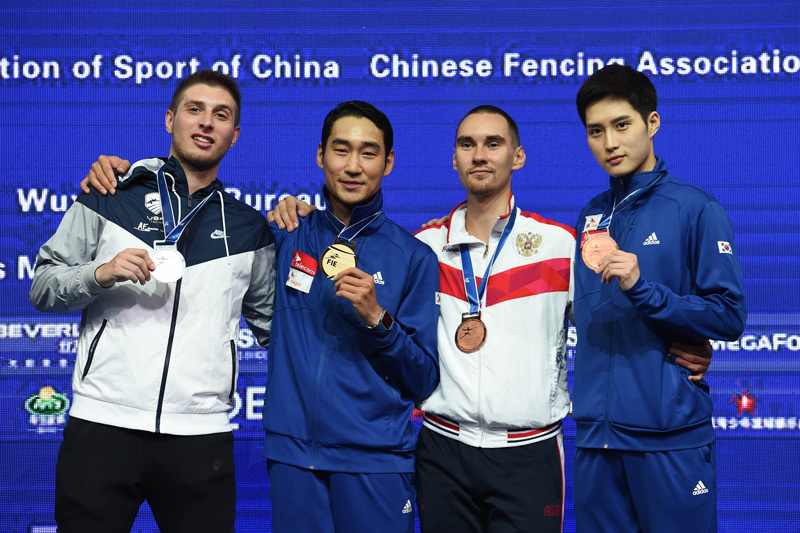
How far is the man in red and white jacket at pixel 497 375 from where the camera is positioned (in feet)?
7.14

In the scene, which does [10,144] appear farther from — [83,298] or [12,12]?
[83,298]

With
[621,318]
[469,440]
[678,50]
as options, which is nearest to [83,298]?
[469,440]

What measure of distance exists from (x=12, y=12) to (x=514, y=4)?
260cm

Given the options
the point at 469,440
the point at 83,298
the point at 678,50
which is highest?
the point at 678,50

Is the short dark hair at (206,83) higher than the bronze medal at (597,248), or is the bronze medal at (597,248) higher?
the short dark hair at (206,83)

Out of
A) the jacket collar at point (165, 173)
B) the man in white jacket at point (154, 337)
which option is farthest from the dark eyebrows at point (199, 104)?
the jacket collar at point (165, 173)

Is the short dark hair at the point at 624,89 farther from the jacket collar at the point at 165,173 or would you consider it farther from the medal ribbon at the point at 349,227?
the jacket collar at the point at 165,173

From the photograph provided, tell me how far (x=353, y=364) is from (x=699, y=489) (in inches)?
43.5

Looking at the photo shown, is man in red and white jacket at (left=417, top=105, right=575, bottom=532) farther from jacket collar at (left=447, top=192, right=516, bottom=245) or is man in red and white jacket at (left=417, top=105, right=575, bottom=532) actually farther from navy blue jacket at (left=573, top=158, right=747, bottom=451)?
navy blue jacket at (left=573, top=158, right=747, bottom=451)

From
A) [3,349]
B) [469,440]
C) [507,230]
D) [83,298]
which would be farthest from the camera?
[3,349]

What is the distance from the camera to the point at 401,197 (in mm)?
3457

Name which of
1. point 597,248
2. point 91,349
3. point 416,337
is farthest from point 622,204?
point 91,349

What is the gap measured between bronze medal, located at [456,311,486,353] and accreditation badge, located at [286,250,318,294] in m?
0.52

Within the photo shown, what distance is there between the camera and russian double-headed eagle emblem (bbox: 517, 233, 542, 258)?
7.64 ft
